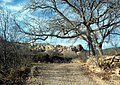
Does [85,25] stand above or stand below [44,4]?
below

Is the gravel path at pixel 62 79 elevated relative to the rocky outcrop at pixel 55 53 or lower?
lower

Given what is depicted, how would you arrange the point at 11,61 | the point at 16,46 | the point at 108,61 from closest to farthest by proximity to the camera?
the point at 108,61 < the point at 11,61 < the point at 16,46

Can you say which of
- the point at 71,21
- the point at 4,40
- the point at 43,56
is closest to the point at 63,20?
the point at 71,21

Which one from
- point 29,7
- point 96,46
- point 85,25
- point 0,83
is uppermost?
point 29,7

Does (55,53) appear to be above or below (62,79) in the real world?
above

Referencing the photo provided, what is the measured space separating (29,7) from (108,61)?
10807 millimetres

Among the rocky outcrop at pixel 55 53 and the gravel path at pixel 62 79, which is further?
the rocky outcrop at pixel 55 53

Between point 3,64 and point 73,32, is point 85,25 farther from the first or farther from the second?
point 3,64

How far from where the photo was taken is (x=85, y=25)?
3131cm

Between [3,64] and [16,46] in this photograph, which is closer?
[3,64]

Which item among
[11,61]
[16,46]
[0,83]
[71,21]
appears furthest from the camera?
[71,21]

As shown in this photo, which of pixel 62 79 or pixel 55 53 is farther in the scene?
pixel 55 53

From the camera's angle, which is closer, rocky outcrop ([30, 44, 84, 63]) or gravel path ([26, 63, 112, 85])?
gravel path ([26, 63, 112, 85])

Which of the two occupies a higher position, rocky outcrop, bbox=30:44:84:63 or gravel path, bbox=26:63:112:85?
rocky outcrop, bbox=30:44:84:63
